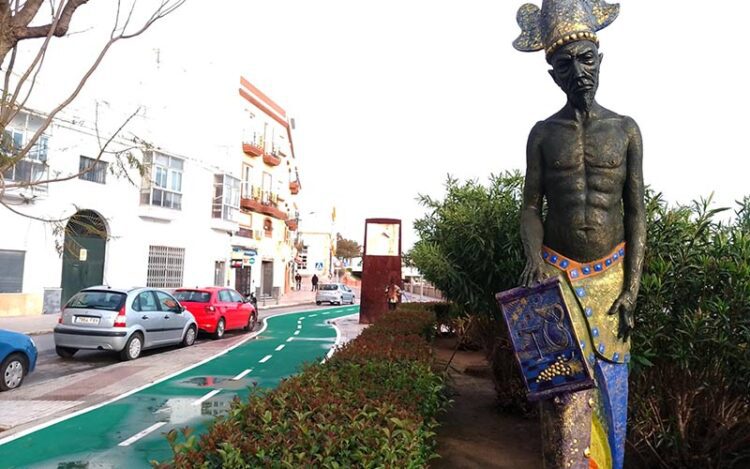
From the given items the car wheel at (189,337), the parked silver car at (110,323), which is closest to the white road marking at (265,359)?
the parked silver car at (110,323)

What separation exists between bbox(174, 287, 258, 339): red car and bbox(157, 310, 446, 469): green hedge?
40.0ft

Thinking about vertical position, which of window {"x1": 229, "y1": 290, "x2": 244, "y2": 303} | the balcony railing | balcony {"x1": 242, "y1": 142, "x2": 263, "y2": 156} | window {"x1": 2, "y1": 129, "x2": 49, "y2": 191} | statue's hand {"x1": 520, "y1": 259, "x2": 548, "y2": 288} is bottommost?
window {"x1": 229, "y1": 290, "x2": 244, "y2": 303}

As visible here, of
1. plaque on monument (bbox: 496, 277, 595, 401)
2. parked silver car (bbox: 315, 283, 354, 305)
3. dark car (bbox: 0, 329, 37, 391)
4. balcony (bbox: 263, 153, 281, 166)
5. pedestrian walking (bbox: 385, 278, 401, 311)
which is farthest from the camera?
balcony (bbox: 263, 153, 281, 166)

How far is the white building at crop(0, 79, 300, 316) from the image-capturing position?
730 inches

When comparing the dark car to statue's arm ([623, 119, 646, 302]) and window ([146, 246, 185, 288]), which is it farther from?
window ([146, 246, 185, 288])

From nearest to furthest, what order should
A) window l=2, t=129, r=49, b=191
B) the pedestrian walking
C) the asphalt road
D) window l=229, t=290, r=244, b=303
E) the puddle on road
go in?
1. the puddle on road
2. the asphalt road
3. window l=229, t=290, r=244, b=303
4. window l=2, t=129, r=49, b=191
5. the pedestrian walking

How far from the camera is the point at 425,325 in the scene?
358 inches

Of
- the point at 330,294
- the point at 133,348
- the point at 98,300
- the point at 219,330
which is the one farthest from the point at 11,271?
the point at 330,294

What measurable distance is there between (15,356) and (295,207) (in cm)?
4703

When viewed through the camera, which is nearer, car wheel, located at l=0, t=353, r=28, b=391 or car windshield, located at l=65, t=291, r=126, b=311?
car wheel, located at l=0, t=353, r=28, b=391

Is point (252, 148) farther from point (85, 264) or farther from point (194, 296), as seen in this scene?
point (194, 296)

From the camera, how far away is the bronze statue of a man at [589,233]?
2982mm

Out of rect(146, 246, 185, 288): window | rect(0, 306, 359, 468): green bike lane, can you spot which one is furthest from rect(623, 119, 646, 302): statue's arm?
rect(146, 246, 185, 288): window

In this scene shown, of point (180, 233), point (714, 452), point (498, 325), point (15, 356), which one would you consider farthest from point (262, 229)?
point (714, 452)
